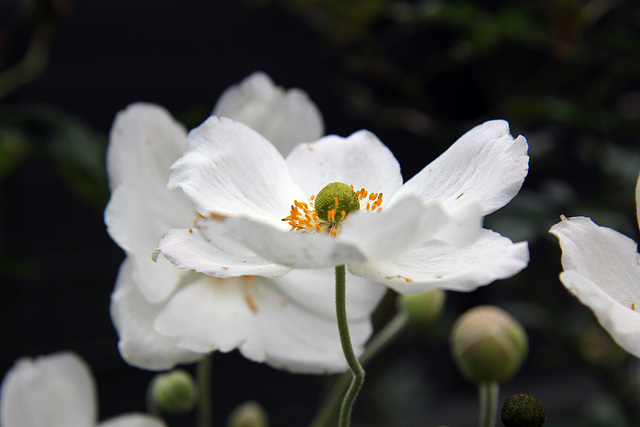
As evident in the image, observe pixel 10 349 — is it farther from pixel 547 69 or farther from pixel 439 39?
pixel 439 39

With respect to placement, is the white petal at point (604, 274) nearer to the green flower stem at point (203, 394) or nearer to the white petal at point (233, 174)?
the white petal at point (233, 174)

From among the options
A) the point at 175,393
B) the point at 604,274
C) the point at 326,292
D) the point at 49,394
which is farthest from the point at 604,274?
the point at 49,394

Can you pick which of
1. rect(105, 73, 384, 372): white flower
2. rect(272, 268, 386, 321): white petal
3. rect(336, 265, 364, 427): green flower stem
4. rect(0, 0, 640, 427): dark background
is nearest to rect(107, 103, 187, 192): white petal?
rect(105, 73, 384, 372): white flower

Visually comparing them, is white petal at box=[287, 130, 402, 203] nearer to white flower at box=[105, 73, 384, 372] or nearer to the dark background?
white flower at box=[105, 73, 384, 372]

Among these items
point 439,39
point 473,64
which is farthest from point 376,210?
point 439,39

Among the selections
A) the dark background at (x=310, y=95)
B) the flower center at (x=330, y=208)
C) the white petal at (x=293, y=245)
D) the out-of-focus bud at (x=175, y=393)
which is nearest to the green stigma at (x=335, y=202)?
the flower center at (x=330, y=208)
